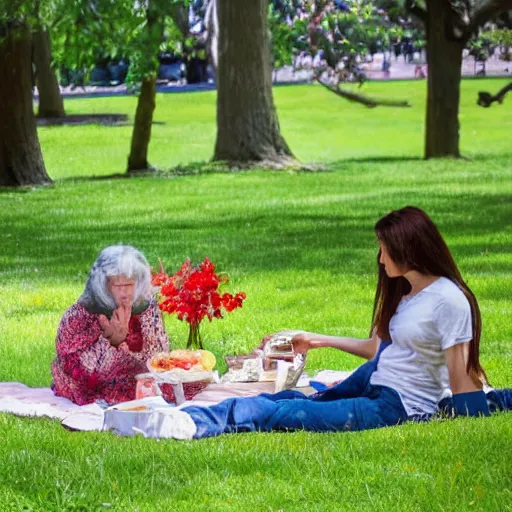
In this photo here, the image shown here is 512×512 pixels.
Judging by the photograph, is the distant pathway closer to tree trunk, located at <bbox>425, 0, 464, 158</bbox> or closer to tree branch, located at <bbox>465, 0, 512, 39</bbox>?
tree trunk, located at <bbox>425, 0, 464, 158</bbox>

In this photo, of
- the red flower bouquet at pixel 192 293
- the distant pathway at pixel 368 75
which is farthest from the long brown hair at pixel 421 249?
the distant pathway at pixel 368 75

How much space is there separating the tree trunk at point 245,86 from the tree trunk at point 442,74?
4.68 m

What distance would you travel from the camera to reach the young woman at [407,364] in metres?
7.28

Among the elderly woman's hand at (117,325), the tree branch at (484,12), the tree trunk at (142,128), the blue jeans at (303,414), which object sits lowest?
the tree trunk at (142,128)

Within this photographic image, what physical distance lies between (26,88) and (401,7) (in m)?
13.0

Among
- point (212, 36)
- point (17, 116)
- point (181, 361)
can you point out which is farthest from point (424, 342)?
point (212, 36)

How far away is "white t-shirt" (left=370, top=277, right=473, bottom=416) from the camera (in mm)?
7270

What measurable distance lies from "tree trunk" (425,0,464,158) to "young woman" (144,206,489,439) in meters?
24.7

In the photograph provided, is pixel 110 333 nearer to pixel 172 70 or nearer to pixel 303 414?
pixel 303 414

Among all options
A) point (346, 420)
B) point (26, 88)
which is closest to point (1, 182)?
point (26, 88)

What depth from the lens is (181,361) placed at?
26.7 ft

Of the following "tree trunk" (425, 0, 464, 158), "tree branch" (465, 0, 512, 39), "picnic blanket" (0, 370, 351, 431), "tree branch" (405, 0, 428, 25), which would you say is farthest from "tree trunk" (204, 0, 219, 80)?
"picnic blanket" (0, 370, 351, 431)

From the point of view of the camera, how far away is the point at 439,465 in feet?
21.7

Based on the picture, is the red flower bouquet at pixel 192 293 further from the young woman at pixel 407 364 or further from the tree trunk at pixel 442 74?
the tree trunk at pixel 442 74
